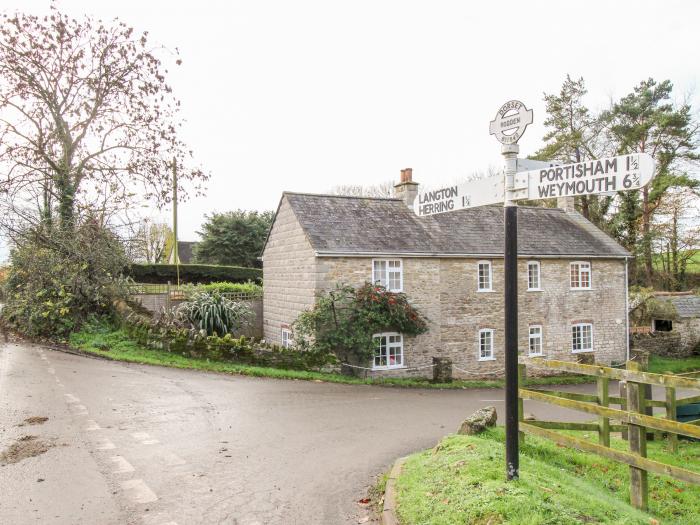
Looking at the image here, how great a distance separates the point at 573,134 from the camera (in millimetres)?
38125

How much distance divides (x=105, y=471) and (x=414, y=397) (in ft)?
31.6

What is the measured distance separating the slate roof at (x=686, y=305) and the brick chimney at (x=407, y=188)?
17562mm

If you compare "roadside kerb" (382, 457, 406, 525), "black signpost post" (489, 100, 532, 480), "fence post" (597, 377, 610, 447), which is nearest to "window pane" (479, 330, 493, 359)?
"fence post" (597, 377, 610, 447)

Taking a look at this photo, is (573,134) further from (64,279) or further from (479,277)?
(64,279)

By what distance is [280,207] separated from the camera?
74.2 feet

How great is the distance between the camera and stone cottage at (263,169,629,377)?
→ 20.2 m

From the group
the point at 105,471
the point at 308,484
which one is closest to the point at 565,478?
the point at 308,484

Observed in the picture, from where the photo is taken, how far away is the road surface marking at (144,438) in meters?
8.32

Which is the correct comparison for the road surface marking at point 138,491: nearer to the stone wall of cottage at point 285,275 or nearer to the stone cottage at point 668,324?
the stone wall of cottage at point 285,275

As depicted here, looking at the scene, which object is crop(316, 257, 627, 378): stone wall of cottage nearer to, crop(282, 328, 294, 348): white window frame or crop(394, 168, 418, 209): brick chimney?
crop(282, 328, 294, 348): white window frame

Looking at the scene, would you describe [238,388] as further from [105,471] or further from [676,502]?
[676,502]

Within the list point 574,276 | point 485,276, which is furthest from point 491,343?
point 574,276

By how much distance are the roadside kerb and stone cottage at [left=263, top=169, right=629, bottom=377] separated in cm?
1271

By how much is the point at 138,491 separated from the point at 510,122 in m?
5.89
